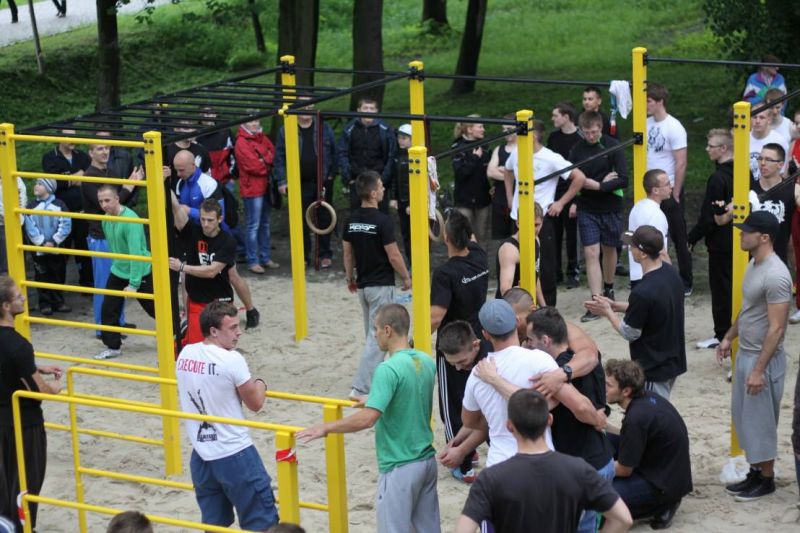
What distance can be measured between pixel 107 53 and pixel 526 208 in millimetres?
10497

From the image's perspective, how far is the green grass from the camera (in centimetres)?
2031

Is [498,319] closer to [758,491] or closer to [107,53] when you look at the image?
[758,491]

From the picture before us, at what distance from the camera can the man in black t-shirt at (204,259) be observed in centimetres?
1016

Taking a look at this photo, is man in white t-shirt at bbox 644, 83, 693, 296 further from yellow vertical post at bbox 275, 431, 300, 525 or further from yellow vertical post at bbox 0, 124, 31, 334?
yellow vertical post at bbox 275, 431, 300, 525

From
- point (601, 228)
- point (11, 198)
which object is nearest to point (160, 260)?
point (11, 198)

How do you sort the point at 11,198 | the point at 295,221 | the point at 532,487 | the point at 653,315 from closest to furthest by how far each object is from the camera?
the point at 532,487 → the point at 653,315 → the point at 11,198 → the point at 295,221

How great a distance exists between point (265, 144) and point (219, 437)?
684 centimetres

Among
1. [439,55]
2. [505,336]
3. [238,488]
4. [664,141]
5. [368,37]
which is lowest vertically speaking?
[238,488]

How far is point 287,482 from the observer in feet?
20.0

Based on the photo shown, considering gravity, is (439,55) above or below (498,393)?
above

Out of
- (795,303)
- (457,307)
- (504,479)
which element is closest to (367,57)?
(795,303)

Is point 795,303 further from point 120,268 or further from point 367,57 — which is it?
point 367,57

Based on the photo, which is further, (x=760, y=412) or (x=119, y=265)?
(x=119, y=265)

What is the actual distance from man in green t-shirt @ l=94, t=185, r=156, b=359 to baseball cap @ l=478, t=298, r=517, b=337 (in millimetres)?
4517
